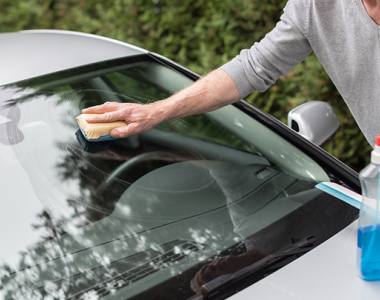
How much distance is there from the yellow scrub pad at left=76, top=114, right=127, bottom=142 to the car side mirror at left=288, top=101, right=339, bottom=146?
2.18 feet

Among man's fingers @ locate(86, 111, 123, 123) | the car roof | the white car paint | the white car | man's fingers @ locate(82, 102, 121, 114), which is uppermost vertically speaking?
the car roof

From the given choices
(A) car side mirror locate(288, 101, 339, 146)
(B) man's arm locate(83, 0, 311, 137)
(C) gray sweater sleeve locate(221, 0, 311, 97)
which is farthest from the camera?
(A) car side mirror locate(288, 101, 339, 146)

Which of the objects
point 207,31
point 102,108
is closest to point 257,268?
point 102,108

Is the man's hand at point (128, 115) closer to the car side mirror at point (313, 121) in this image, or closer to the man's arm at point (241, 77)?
the man's arm at point (241, 77)

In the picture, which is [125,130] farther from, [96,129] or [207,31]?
[207,31]

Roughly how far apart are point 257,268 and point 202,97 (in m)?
0.69

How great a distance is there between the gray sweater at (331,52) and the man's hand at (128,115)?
33 centimetres

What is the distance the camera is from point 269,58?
2232 mm

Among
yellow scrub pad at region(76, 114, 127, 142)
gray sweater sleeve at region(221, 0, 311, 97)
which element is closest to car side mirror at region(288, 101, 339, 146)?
gray sweater sleeve at region(221, 0, 311, 97)

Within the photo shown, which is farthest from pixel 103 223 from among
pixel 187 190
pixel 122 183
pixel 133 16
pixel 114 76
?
pixel 133 16

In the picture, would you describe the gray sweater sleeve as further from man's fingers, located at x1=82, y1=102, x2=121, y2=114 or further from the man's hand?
man's fingers, located at x1=82, y1=102, x2=121, y2=114

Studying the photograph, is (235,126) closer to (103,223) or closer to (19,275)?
(103,223)

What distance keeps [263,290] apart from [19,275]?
0.61 m

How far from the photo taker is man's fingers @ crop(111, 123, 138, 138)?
2004 millimetres
